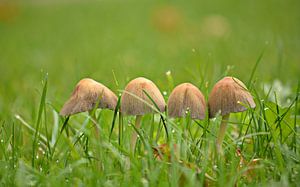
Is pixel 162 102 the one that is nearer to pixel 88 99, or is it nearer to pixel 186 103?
pixel 186 103

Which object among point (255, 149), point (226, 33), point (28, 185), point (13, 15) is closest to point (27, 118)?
point (28, 185)

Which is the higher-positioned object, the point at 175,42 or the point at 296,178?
the point at 175,42

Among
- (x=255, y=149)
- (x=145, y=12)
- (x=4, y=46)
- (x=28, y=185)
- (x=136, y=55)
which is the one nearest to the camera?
(x=28, y=185)

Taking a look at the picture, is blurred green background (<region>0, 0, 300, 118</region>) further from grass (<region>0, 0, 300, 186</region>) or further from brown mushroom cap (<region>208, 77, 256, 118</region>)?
brown mushroom cap (<region>208, 77, 256, 118</region>)

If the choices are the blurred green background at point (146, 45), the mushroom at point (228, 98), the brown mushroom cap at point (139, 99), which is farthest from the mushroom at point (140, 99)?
the blurred green background at point (146, 45)

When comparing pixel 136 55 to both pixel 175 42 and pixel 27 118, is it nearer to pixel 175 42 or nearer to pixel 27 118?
pixel 175 42

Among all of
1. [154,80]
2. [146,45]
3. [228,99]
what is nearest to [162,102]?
[228,99]
